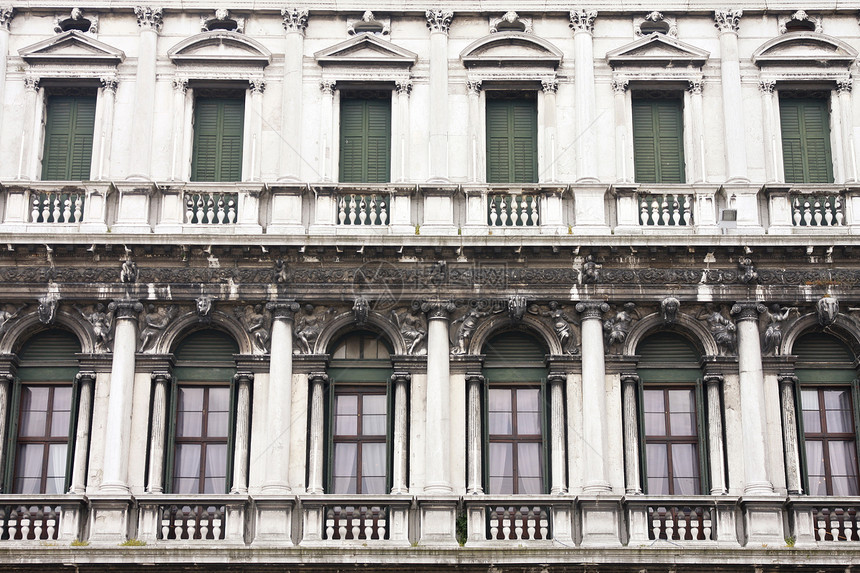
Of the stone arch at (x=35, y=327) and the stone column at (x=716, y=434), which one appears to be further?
the stone arch at (x=35, y=327)

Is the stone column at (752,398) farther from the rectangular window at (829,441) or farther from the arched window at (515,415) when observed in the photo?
the arched window at (515,415)

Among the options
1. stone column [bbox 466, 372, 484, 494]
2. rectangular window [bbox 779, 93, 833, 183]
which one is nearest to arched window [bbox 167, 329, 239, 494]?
stone column [bbox 466, 372, 484, 494]

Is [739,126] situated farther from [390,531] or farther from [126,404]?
[126,404]

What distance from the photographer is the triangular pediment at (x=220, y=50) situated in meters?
25.5

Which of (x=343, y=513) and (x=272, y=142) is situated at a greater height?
(x=272, y=142)

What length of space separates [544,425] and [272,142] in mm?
6677

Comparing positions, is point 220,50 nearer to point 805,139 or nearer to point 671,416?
point 671,416

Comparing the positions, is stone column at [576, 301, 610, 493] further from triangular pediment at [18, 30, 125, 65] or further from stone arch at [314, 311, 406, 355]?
triangular pediment at [18, 30, 125, 65]

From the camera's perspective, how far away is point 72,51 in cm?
2553

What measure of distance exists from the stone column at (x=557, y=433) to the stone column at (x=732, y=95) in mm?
4585

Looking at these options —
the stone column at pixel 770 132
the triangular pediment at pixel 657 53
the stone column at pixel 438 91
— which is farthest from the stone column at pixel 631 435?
the triangular pediment at pixel 657 53

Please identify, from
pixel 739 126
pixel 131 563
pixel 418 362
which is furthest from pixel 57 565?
pixel 739 126

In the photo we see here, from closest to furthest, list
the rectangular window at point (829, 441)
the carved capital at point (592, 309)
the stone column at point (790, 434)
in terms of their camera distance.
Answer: the stone column at point (790, 434)
the rectangular window at point (829, 441)
the carved capital at point (592, 309)

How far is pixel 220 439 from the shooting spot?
932 inches
